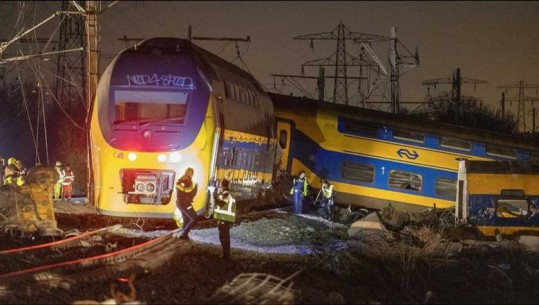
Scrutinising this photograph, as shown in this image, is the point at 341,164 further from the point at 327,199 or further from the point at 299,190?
the point at 299,190

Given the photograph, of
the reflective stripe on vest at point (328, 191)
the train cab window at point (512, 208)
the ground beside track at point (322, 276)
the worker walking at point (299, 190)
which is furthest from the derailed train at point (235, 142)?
the train cab window at point (512, 208)

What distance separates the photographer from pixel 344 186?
2167 cm

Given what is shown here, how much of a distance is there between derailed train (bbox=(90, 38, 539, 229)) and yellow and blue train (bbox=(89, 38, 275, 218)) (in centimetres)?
2

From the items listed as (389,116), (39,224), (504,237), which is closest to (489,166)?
(504,237)

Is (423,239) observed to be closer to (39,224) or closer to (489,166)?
(489,166)

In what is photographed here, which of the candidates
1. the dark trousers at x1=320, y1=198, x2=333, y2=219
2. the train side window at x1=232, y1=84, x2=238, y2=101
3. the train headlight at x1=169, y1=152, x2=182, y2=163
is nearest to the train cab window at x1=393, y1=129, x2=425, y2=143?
the dark trousers at x1=320, y1=198, x2=333, y2=219

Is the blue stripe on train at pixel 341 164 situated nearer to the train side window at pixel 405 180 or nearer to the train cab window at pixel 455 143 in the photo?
the train side window at pixel 405 180

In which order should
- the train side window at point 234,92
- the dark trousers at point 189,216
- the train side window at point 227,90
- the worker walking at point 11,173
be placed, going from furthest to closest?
the worker walking at point 11,173 < the train side window at point 234,92 < the train side window at point 227,90 < the dark trousers at point 189,216

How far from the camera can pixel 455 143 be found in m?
21.6

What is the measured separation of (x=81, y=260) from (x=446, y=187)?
48.3 ft

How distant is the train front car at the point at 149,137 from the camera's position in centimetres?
1288

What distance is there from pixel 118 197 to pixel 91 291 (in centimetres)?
491

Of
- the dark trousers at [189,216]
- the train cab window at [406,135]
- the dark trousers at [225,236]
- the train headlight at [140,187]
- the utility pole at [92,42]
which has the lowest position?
the dark trousers at [225,236]

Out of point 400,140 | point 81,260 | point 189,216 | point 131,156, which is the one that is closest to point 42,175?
point 131,156
